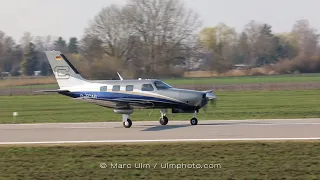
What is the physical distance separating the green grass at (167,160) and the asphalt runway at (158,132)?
1726mm

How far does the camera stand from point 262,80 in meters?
78.2

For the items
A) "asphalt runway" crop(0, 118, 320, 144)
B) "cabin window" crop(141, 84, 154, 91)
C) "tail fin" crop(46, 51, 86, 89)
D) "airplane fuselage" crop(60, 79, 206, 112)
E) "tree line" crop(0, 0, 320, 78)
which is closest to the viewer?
"asphalt runway" crop(0, 118, 320, 144)

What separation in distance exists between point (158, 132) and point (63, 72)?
21.3 feet

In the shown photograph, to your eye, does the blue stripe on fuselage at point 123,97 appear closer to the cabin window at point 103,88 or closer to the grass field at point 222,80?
the cabin window at point 103,88

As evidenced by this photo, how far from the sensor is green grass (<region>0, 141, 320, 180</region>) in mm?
14625

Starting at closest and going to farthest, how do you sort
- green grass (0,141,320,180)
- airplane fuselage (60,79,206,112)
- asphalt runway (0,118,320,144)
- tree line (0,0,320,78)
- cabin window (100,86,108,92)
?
1. green grass (0,141,320,180)
2. asphalt runway (0,118,320,144)
3. airplane fuselage (60,79,206,112)
4. cabin window (100,86,108,92)
5. tree line (0,0,320,78)

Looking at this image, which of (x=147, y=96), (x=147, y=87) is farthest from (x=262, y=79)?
(x=147, y=96)

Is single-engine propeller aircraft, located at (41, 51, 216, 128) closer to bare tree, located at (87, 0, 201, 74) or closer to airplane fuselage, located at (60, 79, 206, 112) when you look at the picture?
airplane fuselage, located at (60, 79, 206, 112)

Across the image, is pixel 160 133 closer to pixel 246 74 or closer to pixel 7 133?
pixel 7 133

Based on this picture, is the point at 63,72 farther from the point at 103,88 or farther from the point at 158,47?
the point at 158,47

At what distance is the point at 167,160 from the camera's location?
54.0ft

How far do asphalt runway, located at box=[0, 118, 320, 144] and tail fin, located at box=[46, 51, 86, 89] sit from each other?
6.26 ft

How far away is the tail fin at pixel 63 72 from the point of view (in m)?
27.4

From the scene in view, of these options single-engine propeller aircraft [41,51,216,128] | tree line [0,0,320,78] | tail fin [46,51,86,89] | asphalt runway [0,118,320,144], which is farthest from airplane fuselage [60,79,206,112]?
tree line [0,0,320,78]
